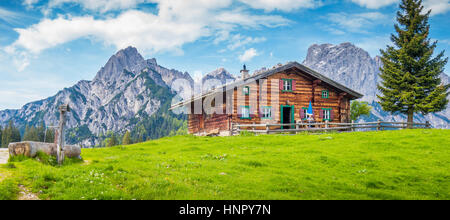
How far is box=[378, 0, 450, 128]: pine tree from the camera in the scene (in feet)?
131

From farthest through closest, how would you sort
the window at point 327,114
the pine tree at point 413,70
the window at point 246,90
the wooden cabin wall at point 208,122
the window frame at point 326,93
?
the pine tree at point 413,70, the window frame at point 326,93, the window at point 327,114, the wooden cabin wall at point 208,122, the window at point 246,90

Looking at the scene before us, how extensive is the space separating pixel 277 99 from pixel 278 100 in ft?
0.54

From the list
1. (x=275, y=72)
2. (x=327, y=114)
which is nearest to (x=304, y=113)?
(x=327, y=114)

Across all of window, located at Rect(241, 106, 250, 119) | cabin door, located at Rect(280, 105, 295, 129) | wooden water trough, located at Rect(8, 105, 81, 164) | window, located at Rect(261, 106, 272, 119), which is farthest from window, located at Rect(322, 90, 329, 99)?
wooden water trough, located at Rect(8, 105, 81, 164)

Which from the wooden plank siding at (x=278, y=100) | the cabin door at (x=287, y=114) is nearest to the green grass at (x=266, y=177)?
the wooden plank siding at (x=278, y=100)

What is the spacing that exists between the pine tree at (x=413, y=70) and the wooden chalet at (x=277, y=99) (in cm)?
941

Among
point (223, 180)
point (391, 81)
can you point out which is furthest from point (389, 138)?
point (391, 81)

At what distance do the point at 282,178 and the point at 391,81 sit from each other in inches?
1512

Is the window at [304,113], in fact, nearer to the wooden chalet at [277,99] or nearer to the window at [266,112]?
the wooden chalet at [277,99]

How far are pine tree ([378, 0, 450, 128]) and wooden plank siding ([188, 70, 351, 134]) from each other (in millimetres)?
9617

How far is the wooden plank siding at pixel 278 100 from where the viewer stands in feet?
106

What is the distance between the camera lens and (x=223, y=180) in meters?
10.5

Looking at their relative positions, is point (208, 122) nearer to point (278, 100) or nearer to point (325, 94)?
point (278, 100)
